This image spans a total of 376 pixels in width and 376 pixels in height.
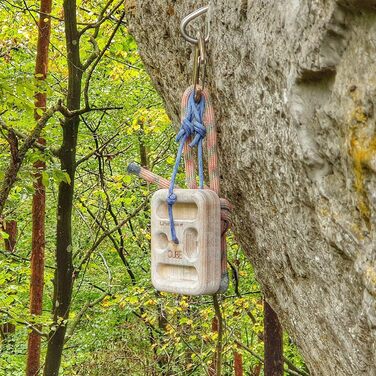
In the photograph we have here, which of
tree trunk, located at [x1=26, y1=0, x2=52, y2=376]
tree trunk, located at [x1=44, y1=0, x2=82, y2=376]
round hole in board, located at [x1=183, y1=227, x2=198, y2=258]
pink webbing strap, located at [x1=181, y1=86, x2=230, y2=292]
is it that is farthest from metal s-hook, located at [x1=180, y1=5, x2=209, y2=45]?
tree trunk, located at [x1=26, y1=0, x2=52, y2=376]

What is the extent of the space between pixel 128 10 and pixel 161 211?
5.51ft

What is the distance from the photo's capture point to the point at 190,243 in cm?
230

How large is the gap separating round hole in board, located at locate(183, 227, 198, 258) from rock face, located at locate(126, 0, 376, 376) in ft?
0.99

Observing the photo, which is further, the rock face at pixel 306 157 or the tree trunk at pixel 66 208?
the tree trunk at pixel 66 208

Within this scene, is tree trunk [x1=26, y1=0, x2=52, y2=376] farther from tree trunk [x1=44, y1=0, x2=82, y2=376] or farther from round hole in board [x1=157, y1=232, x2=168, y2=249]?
round hole in board [x1=157, y1=232, x2=168, y2=249]

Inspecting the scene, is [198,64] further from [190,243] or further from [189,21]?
[190,243]

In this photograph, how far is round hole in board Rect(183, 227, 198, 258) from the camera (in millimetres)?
2291

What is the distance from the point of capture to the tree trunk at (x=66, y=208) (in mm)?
7180

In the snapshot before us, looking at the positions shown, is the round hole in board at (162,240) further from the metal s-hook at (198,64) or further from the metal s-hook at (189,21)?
the metal s-hook at (189,21)

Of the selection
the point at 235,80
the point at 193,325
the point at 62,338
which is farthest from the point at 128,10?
the point at 193,325

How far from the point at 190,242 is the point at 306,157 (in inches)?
24.5

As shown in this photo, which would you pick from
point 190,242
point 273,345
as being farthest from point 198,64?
point 273,345

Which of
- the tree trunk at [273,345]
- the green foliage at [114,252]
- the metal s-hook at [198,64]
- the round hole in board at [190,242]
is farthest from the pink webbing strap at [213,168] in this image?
the tree trunk at [273,345]

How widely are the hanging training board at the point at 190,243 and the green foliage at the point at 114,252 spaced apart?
4.42 metres
